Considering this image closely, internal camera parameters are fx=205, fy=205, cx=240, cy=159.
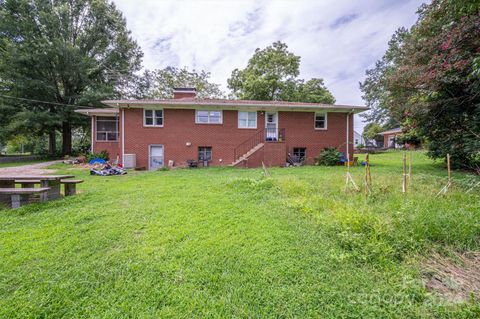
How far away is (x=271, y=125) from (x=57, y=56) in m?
19.7

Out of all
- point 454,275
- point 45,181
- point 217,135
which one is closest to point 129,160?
point 217,135

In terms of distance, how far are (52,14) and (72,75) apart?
17.4 feet

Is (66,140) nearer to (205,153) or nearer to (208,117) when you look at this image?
(205,153)

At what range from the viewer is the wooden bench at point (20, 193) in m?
4.11

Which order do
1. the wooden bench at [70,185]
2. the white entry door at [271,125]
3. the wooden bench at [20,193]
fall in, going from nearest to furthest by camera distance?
the wooden bench at [20,193] → the wooden bench at [70,185] → the white entry door at [271,125]

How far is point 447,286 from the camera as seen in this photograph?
1.99 meters

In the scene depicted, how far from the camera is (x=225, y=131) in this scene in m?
12.5

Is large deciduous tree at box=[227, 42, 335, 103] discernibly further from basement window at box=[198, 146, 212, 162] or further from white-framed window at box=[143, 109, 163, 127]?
white-framed window at box=[143, 109, 163, 127]

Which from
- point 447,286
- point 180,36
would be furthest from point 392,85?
point 180,36

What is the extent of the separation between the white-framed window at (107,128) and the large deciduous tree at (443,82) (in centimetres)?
1629

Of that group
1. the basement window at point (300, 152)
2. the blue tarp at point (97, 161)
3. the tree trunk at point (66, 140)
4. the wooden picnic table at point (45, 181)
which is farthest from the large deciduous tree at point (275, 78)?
the wooden picnic table at point (45, 181)

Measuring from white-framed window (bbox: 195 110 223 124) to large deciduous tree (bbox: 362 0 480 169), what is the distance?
27.9ft

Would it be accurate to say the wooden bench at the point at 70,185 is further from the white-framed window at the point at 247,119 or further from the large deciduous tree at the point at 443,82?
the large deciduous tree at the point at 443,82

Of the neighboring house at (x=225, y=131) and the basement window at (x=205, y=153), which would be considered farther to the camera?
the basement window at (x=205, y=153)
